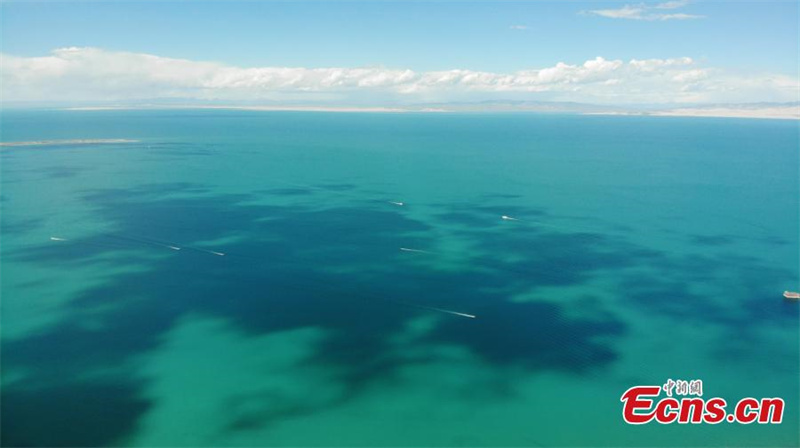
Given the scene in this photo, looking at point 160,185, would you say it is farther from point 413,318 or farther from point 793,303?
point 793,303

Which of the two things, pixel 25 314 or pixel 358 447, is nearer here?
pixel 358 447

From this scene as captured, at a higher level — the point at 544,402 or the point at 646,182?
the point at 646,182

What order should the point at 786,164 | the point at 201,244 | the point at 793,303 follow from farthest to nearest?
the point at 786,164
the point at 201,244
the point at 793,303

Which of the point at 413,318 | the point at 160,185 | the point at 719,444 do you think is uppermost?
the point at 160,185

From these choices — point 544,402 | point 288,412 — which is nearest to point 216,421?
point 288,412

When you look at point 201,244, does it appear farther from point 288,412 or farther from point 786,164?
point 786,164

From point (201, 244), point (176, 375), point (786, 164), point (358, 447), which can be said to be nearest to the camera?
point (358, 447)

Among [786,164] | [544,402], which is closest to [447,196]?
[544,402]
